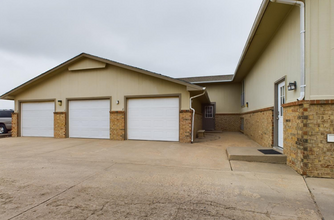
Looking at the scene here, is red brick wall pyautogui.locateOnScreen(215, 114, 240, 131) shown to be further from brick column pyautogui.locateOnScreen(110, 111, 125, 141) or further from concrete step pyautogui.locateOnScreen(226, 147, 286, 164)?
concrete step pyautogui.locateOnScreen(226, 147, 286, 164)

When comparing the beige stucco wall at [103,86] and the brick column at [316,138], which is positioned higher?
the beige stucco wall at [103,86]

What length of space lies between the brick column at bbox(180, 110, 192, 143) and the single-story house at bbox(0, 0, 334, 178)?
0.16ft

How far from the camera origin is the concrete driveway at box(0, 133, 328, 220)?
2.31 meters

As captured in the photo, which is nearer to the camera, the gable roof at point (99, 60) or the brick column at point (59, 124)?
the gable roof at point (99, 60)

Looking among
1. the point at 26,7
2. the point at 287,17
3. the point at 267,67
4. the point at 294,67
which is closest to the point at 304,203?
the point at 294,67

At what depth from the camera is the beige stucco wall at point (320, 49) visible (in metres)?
3.60

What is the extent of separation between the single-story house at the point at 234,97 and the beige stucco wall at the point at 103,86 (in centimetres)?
5

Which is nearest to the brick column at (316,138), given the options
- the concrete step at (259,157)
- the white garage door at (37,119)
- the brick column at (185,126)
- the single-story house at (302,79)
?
the single-story house at (302,79)

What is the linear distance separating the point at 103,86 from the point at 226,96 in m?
10.4

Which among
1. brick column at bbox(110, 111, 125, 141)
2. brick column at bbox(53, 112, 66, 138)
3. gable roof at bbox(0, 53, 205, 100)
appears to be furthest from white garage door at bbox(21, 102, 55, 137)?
brick column at bbox(110, 111, 125, 141)

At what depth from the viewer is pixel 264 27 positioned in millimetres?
5770

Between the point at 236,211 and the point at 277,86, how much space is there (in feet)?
17.2

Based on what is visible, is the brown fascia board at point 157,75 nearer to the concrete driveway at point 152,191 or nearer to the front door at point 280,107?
the front door at point 280,107

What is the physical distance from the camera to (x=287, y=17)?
16.4 feet
